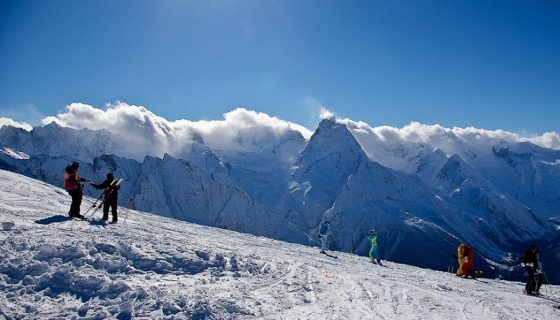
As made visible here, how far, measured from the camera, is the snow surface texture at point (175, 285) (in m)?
11.7

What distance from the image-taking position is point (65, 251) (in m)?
13.8

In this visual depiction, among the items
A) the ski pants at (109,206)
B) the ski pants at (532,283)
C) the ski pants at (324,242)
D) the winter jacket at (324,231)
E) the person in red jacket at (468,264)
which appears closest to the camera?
the ski pants at (109,206)

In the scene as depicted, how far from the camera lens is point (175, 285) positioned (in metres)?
13.5

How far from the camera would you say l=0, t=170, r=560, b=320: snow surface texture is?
38.3 ft

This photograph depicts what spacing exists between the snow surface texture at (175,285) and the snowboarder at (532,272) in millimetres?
2786

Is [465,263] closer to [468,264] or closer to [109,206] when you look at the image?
[468,264]

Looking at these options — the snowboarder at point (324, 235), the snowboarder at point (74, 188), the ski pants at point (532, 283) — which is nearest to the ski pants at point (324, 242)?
the snowboarder at point (324, 235)

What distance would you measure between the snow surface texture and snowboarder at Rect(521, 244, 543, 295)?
2.79 metres

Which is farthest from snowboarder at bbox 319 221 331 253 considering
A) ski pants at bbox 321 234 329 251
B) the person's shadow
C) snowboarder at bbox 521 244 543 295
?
the person's shadow

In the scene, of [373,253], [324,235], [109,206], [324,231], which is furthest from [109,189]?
[373,253]

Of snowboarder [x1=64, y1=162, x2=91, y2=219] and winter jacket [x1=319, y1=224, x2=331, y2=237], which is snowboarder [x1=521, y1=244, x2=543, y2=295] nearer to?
winter jacket [x1=319, y1=224, x2=331, y2=237]

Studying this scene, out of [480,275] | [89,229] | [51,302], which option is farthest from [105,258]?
[480,275]

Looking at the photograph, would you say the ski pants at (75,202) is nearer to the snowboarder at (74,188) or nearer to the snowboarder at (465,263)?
the snowboarder at (74,188)

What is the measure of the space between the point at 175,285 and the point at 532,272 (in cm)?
1922
